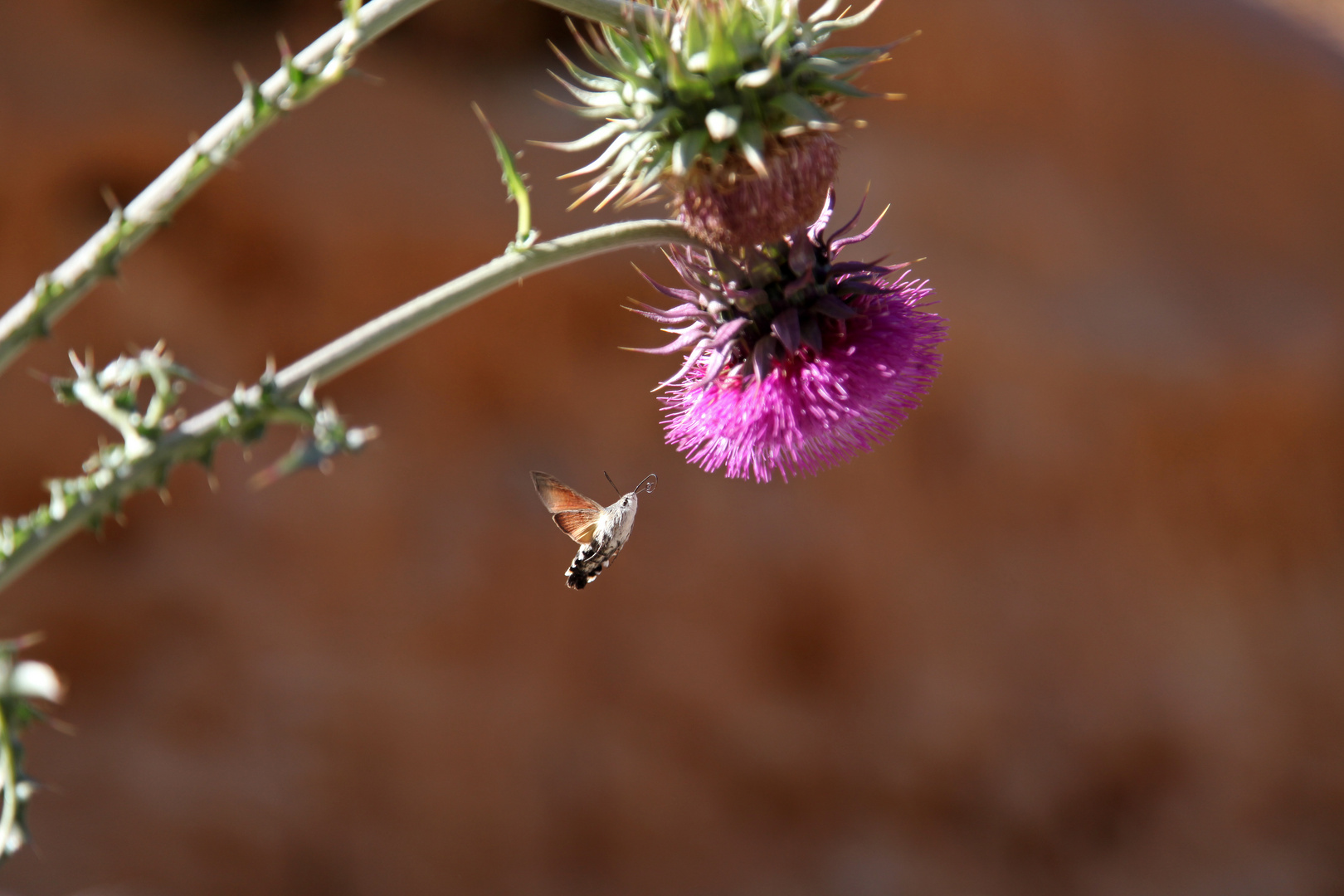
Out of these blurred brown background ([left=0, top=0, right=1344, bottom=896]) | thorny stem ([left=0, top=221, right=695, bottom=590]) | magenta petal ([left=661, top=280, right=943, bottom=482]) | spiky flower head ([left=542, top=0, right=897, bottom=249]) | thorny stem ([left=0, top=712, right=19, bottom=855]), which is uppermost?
blurred brown background ([left=0, top=0, right=1344, bottom=896])

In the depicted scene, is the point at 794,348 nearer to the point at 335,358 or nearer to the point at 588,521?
the point at 588,521

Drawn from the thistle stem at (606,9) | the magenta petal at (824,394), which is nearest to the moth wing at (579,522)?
the magenta petal at (824,394)

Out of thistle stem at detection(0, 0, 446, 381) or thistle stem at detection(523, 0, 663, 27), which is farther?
thistle stem at detection(523, 0, 663, 27)

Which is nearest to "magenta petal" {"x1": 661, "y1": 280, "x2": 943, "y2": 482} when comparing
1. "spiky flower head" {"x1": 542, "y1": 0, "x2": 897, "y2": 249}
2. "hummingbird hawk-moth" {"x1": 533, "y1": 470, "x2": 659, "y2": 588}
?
"hummingbird hawk-moth" {"x1": 533, "y1": 470, "x2": 659, "y2": 588}

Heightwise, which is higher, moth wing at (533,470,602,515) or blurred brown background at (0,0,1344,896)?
blurred brown background at (0,0,1344,896)

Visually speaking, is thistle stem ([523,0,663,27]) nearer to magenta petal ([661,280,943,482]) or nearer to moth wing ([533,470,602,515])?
magenta petal ([661,280,943,482])

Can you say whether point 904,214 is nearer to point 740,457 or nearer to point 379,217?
point 379,217

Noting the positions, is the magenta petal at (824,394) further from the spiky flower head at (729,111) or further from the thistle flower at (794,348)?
the spiky flower head at (729,111)
